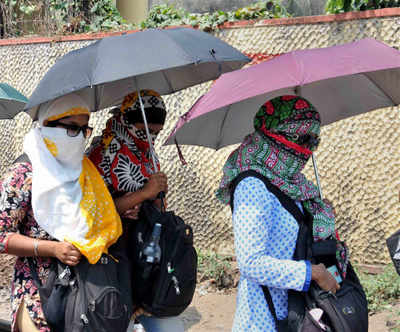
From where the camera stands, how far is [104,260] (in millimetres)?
2605

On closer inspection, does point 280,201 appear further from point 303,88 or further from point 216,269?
point 216,269

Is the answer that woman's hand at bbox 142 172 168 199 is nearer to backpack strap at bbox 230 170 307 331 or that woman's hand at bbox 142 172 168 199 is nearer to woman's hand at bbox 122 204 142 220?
woman's hand at bbox 122 204 142 220

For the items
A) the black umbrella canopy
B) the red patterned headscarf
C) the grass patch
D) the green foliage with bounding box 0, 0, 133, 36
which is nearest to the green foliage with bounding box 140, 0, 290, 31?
the green foliage with bounding box 0, 0, 133, 36

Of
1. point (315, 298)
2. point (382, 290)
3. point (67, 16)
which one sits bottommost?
point (382, 290)

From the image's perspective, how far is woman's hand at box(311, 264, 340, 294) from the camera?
2266mm

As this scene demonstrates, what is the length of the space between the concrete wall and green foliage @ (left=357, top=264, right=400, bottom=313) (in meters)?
0.25

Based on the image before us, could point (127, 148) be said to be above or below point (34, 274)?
above

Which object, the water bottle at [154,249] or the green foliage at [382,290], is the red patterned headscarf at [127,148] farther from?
the green foliage at [382,290]

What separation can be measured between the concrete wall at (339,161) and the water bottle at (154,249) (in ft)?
9.68

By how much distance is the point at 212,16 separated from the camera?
6035 mm

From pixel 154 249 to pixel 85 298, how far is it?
1.30ft

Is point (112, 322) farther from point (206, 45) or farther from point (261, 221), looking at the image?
point (206, 45)

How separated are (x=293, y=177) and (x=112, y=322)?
3.25ft

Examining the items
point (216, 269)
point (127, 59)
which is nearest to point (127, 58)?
point (127, 59)
